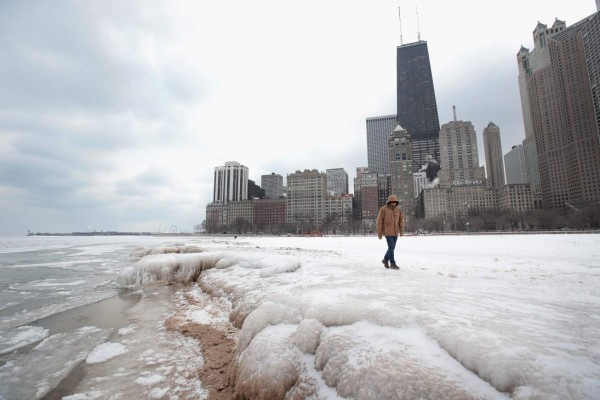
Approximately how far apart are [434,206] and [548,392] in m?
159

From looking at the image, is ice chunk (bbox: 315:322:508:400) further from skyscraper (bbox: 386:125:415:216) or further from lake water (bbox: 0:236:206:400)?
skyscraper (bbox: 386:125:415:216)

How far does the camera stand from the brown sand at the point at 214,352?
12.1ft

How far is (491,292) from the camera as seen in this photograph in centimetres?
496

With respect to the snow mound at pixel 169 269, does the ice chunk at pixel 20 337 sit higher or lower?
lower

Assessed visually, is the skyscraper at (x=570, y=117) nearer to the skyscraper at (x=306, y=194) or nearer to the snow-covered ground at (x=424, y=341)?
the skyscraper at (x=306, y=194)

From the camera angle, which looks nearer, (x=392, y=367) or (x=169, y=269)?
(x=392, y=367)

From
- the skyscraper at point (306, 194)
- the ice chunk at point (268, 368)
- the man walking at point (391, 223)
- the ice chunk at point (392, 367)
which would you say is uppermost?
the skyscraper at point (306, 194)

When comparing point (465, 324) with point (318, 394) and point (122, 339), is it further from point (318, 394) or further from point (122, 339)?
point (122, 339)

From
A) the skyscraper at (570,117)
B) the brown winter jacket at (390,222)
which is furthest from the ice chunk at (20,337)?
the skyscraper at (570,117)

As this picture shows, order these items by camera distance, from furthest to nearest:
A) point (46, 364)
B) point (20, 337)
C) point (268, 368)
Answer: point (20, 337) → point (46, 364) → point (268, 368)

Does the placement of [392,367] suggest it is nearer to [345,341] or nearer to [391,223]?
[345,341]

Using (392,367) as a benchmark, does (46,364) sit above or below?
below

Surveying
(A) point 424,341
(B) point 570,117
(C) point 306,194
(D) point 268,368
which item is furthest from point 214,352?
(B) point 570,117

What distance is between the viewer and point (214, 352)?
4.78 m
